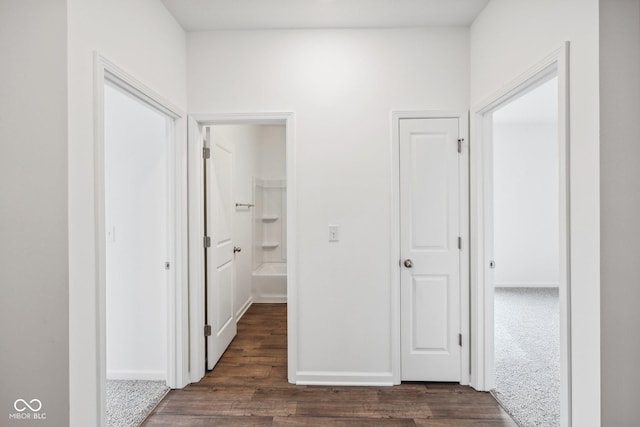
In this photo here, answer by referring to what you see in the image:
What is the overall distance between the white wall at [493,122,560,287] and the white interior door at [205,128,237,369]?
446 centimetres

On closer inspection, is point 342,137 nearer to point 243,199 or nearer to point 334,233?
point 334,233

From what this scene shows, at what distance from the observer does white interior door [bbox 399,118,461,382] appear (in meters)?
2.47

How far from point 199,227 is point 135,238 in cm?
47

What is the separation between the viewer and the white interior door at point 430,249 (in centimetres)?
247

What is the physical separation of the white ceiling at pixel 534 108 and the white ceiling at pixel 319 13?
6.93ft

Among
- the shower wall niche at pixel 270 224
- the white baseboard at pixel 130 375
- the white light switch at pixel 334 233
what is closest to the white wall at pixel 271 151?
the shower wall niche at pixel 270 224

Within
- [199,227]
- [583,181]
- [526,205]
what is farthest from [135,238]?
[526,205]

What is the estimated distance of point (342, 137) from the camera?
2480 mm

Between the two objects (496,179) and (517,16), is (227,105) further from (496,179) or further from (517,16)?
(496,179)

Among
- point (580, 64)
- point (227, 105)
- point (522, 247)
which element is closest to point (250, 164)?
point (227, 105)

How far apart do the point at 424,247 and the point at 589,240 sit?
119 centimetres

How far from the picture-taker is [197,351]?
2516mm

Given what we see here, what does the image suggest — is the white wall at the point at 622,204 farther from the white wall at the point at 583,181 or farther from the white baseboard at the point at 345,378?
the white baseboard at the point at 345,378

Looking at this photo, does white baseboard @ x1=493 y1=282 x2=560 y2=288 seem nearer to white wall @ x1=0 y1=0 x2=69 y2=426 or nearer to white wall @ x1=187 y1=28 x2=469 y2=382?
white wall @ x1=187 y1=28 x2=469 y2=382
